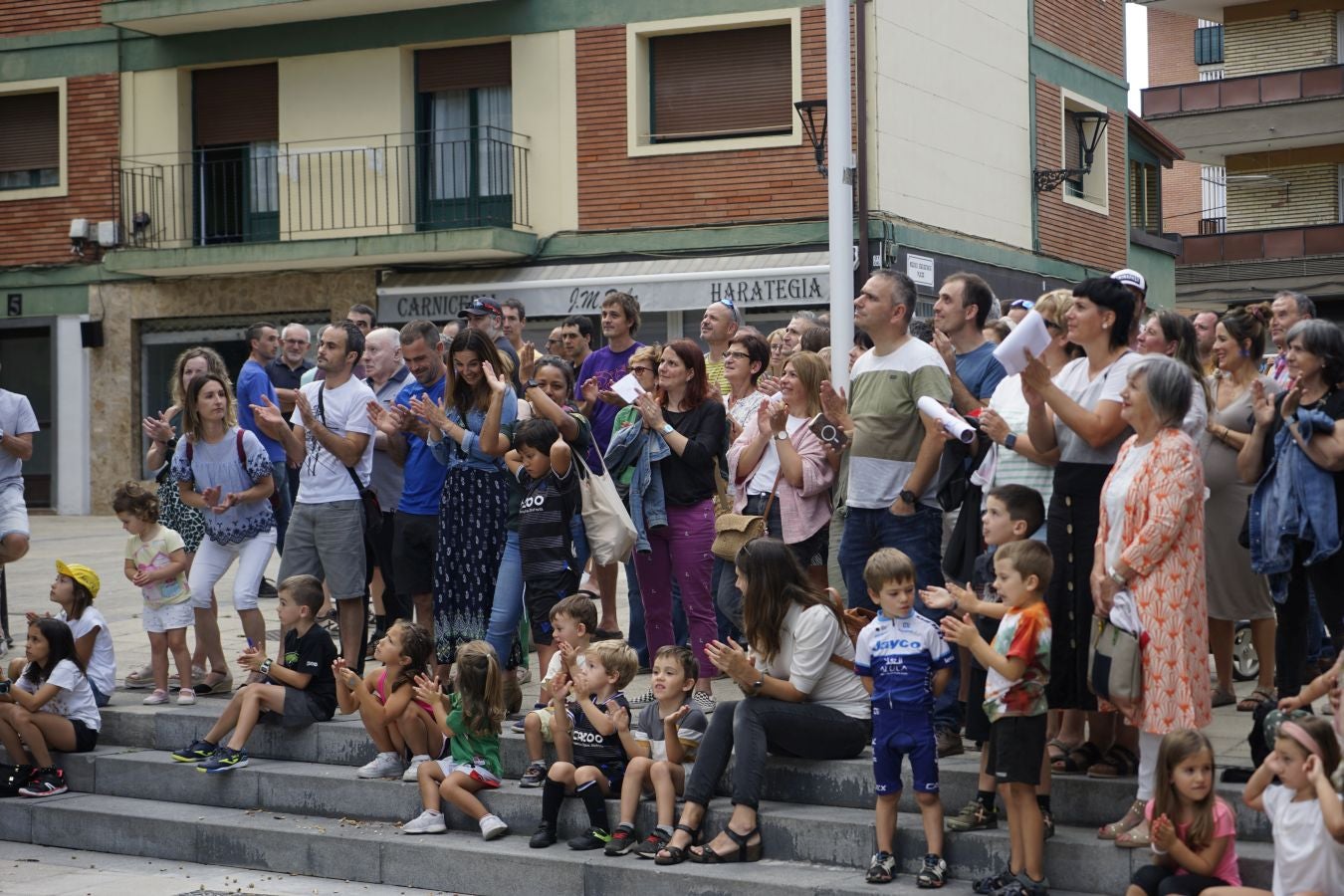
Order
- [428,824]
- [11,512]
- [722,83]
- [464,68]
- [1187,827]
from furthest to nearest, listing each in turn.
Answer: [464,68]
[722,83]
[11,512]
[428,824]
[1187,827]

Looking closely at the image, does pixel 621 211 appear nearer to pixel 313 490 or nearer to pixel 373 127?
pixel 373 127

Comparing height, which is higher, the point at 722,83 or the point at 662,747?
the point at 722,83

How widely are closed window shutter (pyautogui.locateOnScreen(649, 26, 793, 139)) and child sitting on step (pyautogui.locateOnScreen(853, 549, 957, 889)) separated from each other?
12.1 m

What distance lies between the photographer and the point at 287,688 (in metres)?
8.50

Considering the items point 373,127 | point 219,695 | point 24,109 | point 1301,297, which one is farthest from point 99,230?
point 1301,297

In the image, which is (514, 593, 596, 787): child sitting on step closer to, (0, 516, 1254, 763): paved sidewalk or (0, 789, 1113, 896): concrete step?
(0, 789, 1113, 896): concrete step

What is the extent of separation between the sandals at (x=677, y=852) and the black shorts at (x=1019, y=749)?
1.39 m

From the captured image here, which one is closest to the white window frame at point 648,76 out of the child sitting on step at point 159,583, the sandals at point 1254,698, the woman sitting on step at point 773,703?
the child sitting on step at point 159,583

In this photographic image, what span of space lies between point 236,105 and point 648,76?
561 cm

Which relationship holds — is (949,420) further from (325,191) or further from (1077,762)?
(325,191)

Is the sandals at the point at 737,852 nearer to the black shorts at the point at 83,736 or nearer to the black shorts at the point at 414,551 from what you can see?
the black shorts at the point at 414,551

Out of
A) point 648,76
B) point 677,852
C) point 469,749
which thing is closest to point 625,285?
point 648,76

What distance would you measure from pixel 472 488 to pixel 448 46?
12.4 metres

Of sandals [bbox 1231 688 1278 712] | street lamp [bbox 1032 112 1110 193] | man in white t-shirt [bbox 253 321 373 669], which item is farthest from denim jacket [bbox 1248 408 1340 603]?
street lamp [bbox 1032 112 1110 193]
